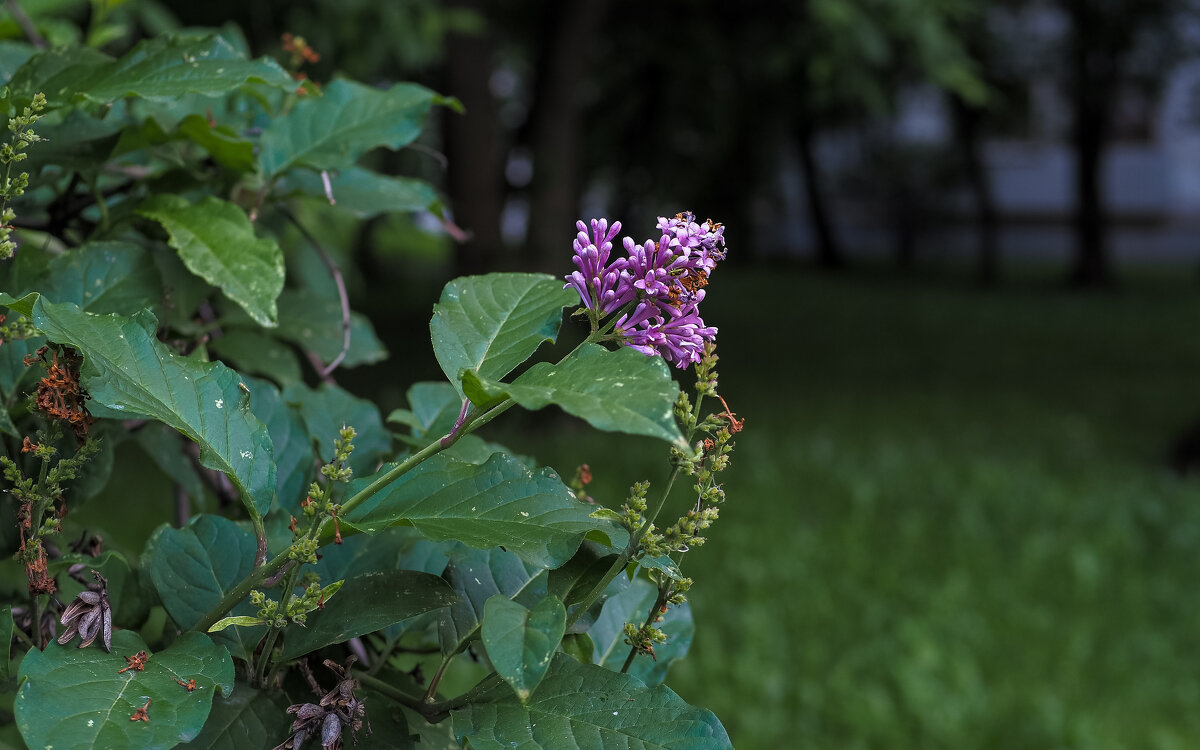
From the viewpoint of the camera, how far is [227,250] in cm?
101

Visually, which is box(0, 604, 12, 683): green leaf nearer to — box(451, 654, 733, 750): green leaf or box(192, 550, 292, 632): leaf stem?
box(192, 550, 292, 632): leaf stem

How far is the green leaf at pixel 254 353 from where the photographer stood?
3.92 feet

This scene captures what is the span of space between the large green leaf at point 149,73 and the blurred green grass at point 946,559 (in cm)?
321

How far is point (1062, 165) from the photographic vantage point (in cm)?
2636

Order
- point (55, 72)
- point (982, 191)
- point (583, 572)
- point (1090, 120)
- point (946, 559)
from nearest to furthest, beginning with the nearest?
1. point (583, 572)
2. point (55, 72)
3. point (946, 559)
4. point (1090, 120)
5. point (982, 191)

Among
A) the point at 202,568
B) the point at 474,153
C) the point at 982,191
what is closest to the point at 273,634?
the point at 202,568

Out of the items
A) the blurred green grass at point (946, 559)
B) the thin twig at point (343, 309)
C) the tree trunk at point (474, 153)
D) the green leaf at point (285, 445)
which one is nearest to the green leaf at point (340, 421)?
the green leaf at point (285, 445)

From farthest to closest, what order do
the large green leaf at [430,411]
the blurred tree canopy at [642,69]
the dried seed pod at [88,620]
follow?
1. the blurred tree canopy at [642,69]
2. the large green leaf at [430,411]
3. the dried seed pod at [88,620]

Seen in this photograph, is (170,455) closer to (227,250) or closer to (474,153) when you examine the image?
A: (227,250)

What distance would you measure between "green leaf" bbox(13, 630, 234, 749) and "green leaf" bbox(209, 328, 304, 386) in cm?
53

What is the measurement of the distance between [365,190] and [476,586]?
61cm

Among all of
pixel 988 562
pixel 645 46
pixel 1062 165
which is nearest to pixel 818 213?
pixel 1062 165

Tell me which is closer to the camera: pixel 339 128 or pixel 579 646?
pixel 579 646

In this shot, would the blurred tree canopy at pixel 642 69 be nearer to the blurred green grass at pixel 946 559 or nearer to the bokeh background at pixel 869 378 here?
the bokeh background at pixel 869 378
